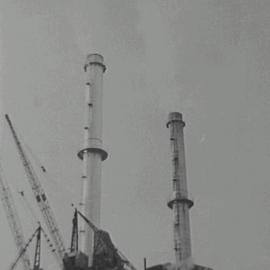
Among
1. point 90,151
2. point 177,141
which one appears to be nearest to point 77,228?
point 90,151

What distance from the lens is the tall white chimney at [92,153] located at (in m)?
73.5

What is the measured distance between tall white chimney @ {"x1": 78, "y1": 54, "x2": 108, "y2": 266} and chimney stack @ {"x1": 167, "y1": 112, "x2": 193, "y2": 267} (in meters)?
12.1

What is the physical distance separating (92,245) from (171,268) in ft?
38.3

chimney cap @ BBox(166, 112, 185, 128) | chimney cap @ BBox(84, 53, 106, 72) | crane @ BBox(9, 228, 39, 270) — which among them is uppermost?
chimney cap @ BBox(84, 53, 106, 72)

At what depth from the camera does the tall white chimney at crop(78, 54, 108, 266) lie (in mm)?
73500

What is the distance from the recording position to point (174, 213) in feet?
267

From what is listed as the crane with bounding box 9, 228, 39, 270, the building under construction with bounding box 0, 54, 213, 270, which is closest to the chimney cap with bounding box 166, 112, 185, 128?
the building under construction with bounding box 0, 54, 213, 270

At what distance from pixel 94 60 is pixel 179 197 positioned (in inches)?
951

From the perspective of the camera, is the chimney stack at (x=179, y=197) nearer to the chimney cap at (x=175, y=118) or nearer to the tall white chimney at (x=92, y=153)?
the chimney cap at (x=175, y=118)

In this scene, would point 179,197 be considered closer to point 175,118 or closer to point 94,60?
point 175,118

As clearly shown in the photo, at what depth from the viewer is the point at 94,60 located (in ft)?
278

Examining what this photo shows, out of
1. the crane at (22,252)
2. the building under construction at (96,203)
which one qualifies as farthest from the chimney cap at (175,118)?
the crane at (22,252)

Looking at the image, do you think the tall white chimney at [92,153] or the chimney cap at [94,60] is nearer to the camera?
the tall white chimney at [92,153]

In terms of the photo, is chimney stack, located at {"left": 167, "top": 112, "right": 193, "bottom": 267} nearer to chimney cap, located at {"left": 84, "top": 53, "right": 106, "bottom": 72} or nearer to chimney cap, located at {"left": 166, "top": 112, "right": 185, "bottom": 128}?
chimney cap, located at {"left": 166, "top": 112, "right": 185, "bottom": 128}
